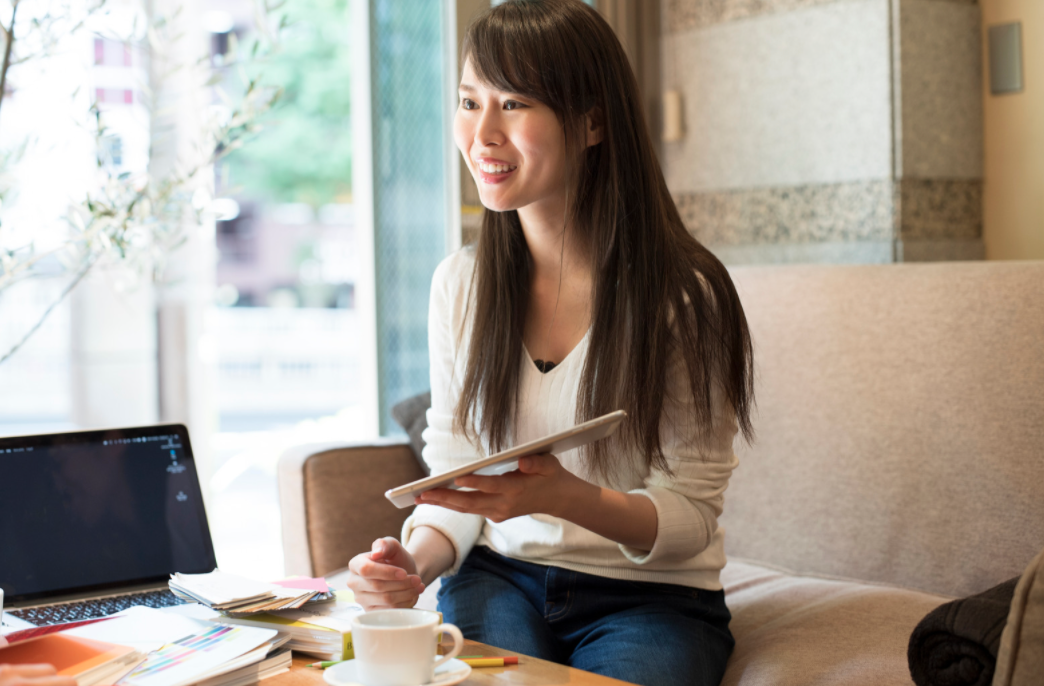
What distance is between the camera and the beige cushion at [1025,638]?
0.84 m

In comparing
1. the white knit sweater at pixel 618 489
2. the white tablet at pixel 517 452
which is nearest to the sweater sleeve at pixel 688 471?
the white knit sweater at pixel 618 489

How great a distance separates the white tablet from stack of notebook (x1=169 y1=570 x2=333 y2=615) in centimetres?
A: 20

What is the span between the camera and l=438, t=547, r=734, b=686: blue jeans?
114cm

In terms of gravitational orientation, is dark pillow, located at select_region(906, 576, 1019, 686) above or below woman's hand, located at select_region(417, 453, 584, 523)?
below

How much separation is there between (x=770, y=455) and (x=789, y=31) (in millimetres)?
1135

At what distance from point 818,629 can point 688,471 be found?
355 millimetres

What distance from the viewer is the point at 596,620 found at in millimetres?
1263

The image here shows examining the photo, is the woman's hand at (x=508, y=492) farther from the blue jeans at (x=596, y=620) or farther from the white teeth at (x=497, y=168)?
the white teeth at (x=497, y=168)

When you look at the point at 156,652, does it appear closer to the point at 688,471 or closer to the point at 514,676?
the point at 514,676

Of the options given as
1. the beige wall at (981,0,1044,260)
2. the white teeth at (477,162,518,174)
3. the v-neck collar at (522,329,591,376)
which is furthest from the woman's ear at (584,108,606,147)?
the beige wall at (981,0,1044,260)

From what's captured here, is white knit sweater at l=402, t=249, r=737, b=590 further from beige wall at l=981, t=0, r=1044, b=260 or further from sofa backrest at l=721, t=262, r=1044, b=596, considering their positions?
beige wall at l=981, t=0, r=1044, b=260

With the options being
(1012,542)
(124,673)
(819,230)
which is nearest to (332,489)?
(124,673)

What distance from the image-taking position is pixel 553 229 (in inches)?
54.6

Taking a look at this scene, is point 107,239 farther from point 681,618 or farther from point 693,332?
point 681,618
